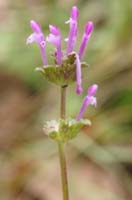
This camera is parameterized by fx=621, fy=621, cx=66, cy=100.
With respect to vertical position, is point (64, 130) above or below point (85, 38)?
below

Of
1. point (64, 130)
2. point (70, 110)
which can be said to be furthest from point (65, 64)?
point (70, 110)

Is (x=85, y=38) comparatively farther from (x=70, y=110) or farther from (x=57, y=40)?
(x=70, y=110)

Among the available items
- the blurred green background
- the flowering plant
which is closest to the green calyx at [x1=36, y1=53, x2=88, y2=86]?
the flowering plant

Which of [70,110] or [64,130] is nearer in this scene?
[64,130]

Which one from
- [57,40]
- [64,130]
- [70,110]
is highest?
[70,110]

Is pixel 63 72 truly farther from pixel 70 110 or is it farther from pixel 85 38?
pixel 70 110
